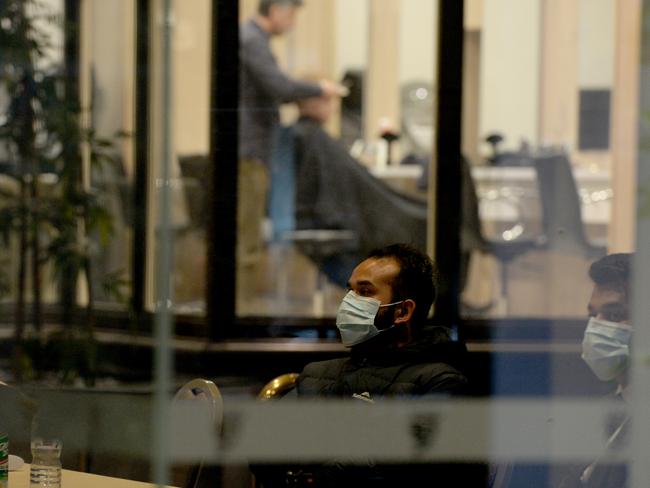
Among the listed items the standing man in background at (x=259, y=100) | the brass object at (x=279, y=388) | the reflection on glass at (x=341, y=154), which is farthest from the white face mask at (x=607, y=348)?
the standing man in background at (x=259, y=100)

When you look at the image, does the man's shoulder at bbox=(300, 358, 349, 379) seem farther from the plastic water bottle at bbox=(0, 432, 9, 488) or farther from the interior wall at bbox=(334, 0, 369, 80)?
the interior wall at bbox=(334, 0, 369, 80)

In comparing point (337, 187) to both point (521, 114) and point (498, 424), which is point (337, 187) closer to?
point (521, 114)

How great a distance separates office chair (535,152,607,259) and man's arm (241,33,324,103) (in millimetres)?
776

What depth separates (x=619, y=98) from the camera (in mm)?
3061

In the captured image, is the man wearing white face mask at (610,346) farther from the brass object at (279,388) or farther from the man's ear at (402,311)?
the brass object at (279,388)

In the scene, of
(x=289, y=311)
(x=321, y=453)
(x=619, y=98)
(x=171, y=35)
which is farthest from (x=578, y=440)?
(x=289, y=311)

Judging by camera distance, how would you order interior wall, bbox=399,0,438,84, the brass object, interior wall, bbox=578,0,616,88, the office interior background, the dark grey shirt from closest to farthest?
the brass object
interior wall, bbox=578,0,616,88
the office interior background
the dark grey shirt
interior wall, bbox=399,0,438,84

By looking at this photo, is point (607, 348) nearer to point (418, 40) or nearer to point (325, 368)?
point (325, 368)

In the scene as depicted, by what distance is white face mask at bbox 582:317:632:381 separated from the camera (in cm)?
250

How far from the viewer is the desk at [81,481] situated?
248 cm

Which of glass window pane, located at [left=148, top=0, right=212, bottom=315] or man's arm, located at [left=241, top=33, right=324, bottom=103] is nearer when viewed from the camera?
glass window pane, located at [left=148, top=0, right=212, bottom=315]

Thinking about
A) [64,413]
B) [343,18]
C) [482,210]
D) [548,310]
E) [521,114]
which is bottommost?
[64,413]

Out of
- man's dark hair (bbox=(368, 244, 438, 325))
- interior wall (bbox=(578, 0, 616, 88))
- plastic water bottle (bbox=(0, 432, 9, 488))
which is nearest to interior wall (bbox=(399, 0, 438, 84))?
interior wall (bbox=(578, 0, 616, 88))

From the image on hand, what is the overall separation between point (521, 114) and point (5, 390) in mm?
1711
